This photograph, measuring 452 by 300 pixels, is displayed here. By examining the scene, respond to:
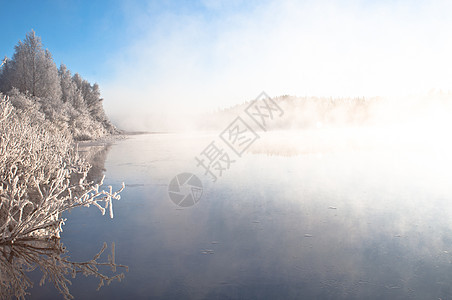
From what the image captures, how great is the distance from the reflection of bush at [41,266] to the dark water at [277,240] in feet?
0.41

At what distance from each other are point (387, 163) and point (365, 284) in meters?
11.7

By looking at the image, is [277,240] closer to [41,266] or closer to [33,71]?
[41,266]

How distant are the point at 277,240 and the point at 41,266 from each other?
338 cm

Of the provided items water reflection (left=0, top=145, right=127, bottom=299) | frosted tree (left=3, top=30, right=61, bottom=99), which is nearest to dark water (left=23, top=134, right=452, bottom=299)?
water reflection (left=0, top=145, right=127, bottom=299)

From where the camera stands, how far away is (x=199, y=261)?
15.3 ft

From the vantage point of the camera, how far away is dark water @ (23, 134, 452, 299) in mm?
3943

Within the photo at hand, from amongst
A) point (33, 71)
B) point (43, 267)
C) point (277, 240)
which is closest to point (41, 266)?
point (43, 267)

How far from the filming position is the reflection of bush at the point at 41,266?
3.89m

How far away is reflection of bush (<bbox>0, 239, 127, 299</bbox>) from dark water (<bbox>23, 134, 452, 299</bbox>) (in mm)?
126

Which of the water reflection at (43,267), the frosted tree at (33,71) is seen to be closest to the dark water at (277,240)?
the water reflection at (43,267)

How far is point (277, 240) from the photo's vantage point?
5.48 metres

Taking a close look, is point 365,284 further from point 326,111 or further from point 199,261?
point 326,111

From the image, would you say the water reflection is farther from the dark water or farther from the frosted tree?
the frosted tree

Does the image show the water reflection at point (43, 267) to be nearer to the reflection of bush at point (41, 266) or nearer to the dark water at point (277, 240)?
the reflection of bush at point (41, 266)
